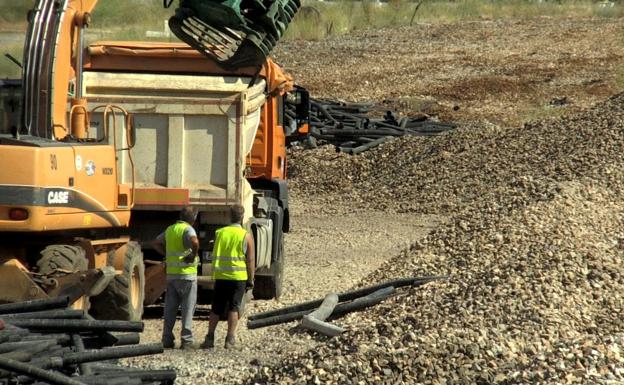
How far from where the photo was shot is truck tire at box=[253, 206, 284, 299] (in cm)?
1625

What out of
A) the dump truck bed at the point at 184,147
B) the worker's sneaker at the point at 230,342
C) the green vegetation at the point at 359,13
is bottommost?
the worker's sneaker at the point at 230,342

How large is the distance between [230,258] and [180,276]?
1.73 ft

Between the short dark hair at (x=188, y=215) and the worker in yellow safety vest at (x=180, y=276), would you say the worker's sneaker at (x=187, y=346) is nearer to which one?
the worker in yellow safety vest at (x=180, y=276)

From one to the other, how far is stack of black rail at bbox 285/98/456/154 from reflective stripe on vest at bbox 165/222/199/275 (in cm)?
1464

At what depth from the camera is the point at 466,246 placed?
14.6 m

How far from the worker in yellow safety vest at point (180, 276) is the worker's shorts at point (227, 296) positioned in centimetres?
23

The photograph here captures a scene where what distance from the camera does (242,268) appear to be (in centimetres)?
1329

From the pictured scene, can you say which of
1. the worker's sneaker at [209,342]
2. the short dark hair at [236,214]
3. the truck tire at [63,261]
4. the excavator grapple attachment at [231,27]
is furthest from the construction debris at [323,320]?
the excavator grapple attachment at [231,27]

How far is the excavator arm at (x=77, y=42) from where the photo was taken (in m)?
12.7

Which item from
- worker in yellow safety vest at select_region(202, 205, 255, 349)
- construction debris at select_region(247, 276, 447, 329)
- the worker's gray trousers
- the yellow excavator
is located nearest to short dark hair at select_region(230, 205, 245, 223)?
worker in yellow safety vest at select_region(202, 205, 255, 349)

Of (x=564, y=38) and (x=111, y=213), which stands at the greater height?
(x=564, y=38)

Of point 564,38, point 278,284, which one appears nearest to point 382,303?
point 278,284

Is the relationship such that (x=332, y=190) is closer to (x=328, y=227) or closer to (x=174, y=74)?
(x=328, y=227)

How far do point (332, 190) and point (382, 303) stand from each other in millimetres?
13577
